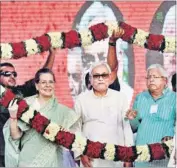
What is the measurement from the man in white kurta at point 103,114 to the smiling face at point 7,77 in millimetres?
828

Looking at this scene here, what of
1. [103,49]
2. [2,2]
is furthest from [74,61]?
[2,2]

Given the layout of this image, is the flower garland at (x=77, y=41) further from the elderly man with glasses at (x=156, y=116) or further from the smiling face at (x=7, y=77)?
the elderly man with glasses at (x=156, y=116)

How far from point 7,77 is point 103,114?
1115 mm

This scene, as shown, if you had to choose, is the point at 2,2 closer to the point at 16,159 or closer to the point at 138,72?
the point at 138,72

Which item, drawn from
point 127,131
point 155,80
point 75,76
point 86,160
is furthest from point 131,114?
point 75,76

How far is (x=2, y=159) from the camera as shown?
6266mm

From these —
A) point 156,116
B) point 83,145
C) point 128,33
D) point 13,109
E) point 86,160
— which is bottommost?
point 86,160

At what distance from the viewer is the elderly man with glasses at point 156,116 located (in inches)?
234

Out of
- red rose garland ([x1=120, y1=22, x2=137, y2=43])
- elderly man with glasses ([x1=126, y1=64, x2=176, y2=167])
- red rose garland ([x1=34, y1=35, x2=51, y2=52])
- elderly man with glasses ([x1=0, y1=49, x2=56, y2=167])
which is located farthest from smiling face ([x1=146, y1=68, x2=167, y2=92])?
elderly man with glasses ([x1=0, y1=49, x2=56, y2=167])

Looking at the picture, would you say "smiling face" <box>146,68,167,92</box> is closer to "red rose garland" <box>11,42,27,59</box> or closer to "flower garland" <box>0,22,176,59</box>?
"flower garland" <box>0,22,176,59</box>

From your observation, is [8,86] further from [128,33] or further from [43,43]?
[128,33]

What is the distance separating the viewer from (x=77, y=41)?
20.8 ft

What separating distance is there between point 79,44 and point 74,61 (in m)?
1.77

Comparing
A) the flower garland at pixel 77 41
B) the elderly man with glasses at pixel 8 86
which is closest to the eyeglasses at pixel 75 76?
the elderly man with glasses at pixel 8 86
